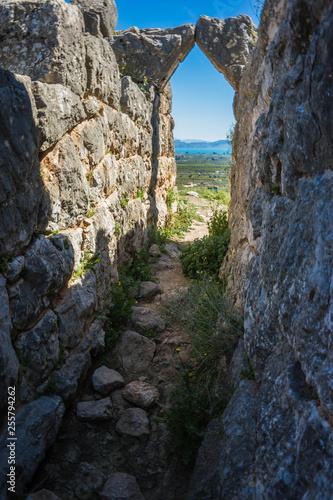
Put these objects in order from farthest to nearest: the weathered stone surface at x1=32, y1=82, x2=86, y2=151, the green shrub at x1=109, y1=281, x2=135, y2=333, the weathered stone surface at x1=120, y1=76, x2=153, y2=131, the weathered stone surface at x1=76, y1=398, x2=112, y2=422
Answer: the weathered stone surface at x1=120, y1=76, x2=153, y2=131 < the green shrub at x1=109, y1=281, x2=135, y2=333 < the weathered stone surface at x1=76, y1=398, x2=112, y2=422 < the weathered stone surface at x1=32, y1=82, x2=86, y2=151

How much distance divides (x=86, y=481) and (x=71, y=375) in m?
1.05

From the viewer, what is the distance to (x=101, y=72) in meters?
5.12

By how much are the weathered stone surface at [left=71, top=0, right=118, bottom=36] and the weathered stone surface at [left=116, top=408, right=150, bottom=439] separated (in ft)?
22.4

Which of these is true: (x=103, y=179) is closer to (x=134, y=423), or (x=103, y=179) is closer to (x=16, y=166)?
(x=16, y=166)

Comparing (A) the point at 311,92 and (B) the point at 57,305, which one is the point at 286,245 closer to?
(A) the point at 311,92

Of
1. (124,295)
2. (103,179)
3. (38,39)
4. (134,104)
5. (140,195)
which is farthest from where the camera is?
(140,195)

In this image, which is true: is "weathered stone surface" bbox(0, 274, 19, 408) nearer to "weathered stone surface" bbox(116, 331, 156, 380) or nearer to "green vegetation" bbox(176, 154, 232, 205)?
"weathered stone surface" bbox(116, 331, 156, 380)

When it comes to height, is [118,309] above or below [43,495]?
above

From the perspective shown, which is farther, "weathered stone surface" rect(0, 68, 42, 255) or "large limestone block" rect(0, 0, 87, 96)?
"large limestone block" rect(0, 0, 87, 96)

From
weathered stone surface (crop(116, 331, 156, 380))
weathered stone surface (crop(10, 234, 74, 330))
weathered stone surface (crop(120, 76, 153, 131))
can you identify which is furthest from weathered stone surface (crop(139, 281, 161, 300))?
weathered stone surface (crop(120, 76, 153, 131))

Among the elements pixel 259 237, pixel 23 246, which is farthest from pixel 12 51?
pixel 259 237

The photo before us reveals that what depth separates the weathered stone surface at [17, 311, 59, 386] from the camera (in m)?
3.18

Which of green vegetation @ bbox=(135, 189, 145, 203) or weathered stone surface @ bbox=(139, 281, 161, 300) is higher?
green vegetation @ bbox=(135, 189, 145, 203)

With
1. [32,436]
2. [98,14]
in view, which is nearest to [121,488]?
[32,436]
